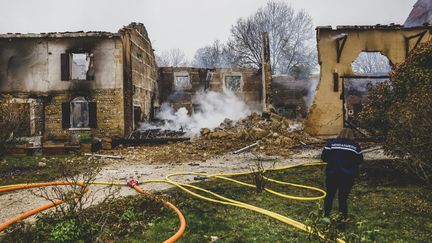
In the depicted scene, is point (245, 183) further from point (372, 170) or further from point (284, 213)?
point (372, 170)

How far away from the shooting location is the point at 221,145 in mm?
14336

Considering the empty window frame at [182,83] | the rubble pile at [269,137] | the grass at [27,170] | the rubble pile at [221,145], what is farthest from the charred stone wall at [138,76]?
the grass at [27,170]

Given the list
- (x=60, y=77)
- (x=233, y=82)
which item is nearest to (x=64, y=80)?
(x=60, y=77)

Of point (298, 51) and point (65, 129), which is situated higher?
point (298, 51)

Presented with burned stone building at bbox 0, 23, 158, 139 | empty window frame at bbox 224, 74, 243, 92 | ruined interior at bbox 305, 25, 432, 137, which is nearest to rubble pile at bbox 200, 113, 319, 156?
ruined interior at bbox 305, 25, 432, 137

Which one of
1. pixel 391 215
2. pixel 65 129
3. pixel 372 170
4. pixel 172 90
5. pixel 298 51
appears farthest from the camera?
pixel 298 51

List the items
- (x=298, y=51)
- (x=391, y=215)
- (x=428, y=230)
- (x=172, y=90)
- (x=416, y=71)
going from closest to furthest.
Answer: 1. (x=428, y=230)
2. (x=391, y=215)
3. (x=416, y=71)
4. (x=172, y=90)
5. (x=298, y=51)

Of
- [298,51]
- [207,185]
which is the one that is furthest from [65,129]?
[298,51]

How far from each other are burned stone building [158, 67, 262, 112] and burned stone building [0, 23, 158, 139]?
8.50 meters

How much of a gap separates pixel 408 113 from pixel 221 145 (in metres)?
8.93

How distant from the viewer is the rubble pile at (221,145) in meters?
12.6

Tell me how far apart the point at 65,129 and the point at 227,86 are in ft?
45.3

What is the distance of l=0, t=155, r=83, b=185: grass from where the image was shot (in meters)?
8.64

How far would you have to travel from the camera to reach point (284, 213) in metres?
5.33
